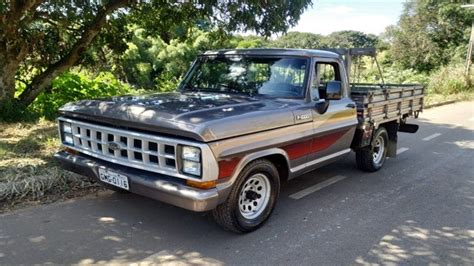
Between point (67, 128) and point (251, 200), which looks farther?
point (67, 128)

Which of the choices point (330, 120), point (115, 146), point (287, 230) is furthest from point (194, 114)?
point (330, 120)

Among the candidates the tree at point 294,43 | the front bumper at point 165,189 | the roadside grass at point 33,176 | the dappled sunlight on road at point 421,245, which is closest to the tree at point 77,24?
→ the tree at point 294,43

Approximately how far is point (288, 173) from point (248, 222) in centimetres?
73

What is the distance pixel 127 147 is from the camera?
3.75m

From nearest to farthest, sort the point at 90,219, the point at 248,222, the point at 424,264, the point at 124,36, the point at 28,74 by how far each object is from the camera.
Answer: the point at 424,264 < the point at 248,222 < the point at 90,219 < the point at 28,74 < the point at 124,36

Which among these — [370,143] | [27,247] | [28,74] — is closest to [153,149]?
[27,247]

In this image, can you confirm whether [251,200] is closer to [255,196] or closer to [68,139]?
[255,196]

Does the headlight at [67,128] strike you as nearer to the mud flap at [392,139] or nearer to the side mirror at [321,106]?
the side mirror at [321,106]

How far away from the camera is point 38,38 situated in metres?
8.29

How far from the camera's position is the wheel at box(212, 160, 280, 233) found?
3.75 m

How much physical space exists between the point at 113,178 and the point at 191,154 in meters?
0.97

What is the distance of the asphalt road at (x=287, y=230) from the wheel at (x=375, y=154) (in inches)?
18.5

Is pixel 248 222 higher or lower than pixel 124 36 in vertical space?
lower

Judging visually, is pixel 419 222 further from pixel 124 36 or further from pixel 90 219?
pixel 124 36
